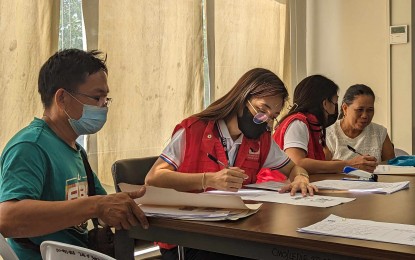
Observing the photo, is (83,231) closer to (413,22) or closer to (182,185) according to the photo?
(182,185)

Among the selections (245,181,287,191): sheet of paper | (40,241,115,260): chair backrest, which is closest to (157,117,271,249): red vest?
(245,181,287,191): sheet of paper

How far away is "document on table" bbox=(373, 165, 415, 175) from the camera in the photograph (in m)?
2.82

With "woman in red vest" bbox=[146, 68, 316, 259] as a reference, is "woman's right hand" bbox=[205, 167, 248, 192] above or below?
below

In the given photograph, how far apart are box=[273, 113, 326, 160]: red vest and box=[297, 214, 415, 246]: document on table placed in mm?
1676

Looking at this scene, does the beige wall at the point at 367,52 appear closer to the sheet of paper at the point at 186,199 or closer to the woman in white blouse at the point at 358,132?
the woman in white blouse at the point at 358,132

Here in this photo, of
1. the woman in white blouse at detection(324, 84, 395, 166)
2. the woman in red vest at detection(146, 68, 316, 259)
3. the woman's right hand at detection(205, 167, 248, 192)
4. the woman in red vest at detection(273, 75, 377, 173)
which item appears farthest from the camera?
the woman in white blouse at detection(324, 84, 395, 166)

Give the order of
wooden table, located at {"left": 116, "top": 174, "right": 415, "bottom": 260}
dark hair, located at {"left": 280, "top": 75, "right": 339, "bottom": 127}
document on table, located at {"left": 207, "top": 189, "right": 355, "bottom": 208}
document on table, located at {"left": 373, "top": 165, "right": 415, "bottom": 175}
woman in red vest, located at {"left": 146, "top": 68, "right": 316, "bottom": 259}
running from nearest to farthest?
wooden table, located at {"left": 116, "top": 174, "right": 415, "bottom": 260} → document on table, located at {"left": 207, "top": 189, "right": 355, "bottom": 208} → woman in red vest, located at {"left": 146, "top": 68, "right": 316, "bottom": 259} → document on table, located at {"left": 373, "top": 165, "right": 415, "bottom": 175} → dark hair, located at {"left": 280, "top": 75, "right": 339, "bottom": 127}

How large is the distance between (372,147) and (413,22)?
1602 mm

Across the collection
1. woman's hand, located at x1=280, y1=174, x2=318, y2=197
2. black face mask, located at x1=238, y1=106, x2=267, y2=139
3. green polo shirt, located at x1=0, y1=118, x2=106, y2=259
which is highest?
black face mask, located at x1=238, y1=106, x2=267, y2=139

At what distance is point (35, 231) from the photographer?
1.55m

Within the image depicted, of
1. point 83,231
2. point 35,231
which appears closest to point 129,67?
point 83,231

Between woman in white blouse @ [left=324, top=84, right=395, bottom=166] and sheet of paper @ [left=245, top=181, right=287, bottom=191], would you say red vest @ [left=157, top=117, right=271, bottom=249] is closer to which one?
sheet of paper @ [left=245, top=181, right=287, bottom=191]

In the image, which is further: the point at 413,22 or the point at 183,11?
the point at 413,22

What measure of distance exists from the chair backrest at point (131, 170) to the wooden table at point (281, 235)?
1.89 feet
